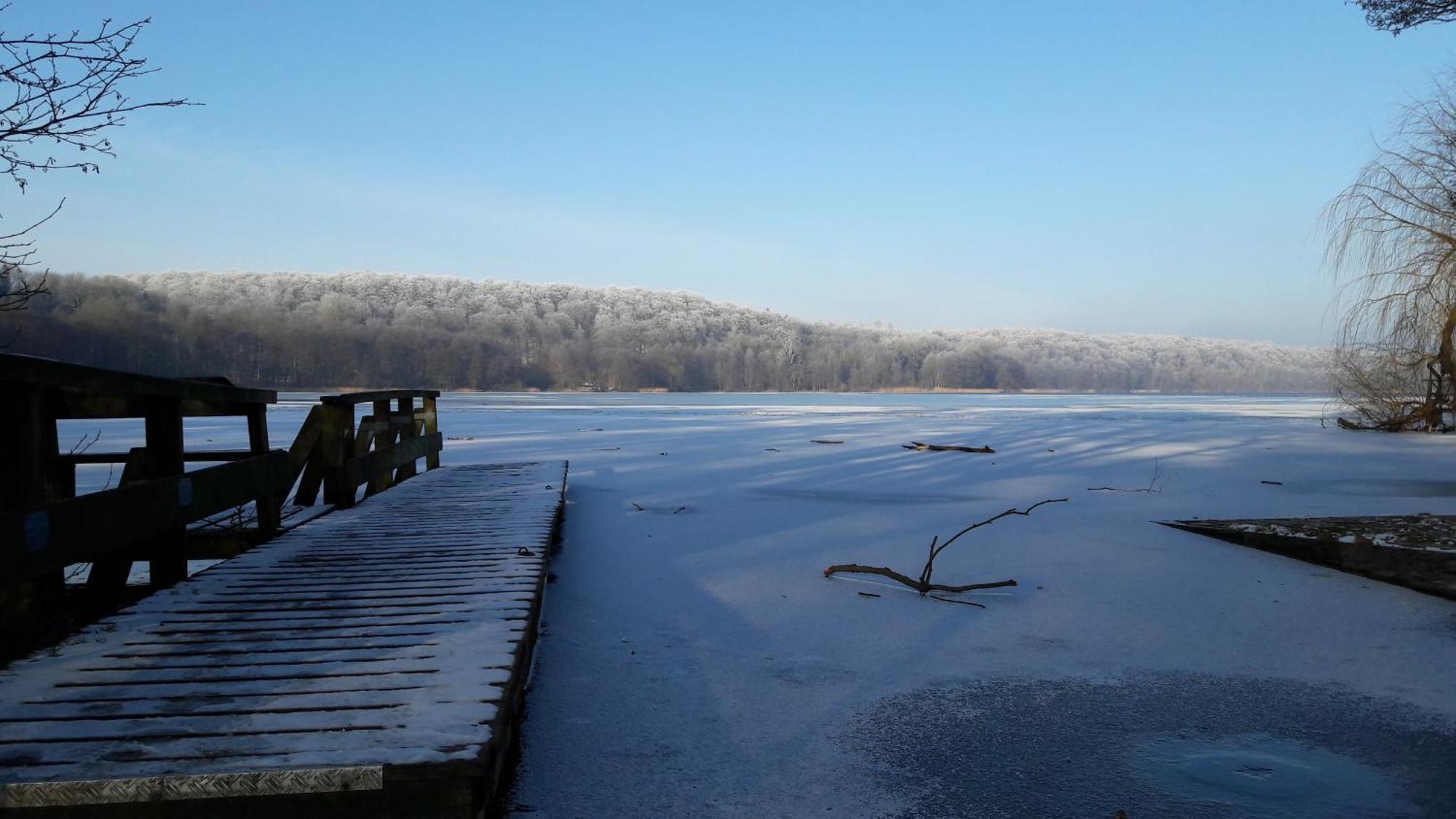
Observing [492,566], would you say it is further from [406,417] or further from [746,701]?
[406,417]

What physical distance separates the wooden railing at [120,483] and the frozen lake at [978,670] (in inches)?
56.4

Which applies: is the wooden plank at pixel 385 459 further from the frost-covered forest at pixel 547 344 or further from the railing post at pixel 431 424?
the frost-covered forest at pixel 547 344

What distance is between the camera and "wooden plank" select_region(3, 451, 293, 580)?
91.7 inches

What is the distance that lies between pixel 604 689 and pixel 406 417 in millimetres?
5680

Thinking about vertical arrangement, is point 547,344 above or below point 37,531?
above

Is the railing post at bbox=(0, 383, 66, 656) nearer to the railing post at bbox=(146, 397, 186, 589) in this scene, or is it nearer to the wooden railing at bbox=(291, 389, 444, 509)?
the railing post at bbox=(146, 397, 186, 589)

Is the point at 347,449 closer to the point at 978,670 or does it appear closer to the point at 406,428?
the point at 406,428

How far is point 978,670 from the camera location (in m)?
3.25

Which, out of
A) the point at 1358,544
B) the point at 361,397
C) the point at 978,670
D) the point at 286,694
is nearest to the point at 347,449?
the point at 361,397

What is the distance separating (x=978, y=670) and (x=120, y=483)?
376 cm

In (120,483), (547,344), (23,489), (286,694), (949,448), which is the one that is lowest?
(949,448)

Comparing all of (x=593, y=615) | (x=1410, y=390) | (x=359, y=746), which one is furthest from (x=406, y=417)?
(x=1410, y=390)

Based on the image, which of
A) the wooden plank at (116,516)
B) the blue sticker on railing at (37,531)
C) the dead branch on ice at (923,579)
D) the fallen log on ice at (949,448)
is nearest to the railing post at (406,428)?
the wooden plank at (116,516)

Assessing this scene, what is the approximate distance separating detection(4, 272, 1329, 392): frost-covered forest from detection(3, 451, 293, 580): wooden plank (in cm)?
5989
